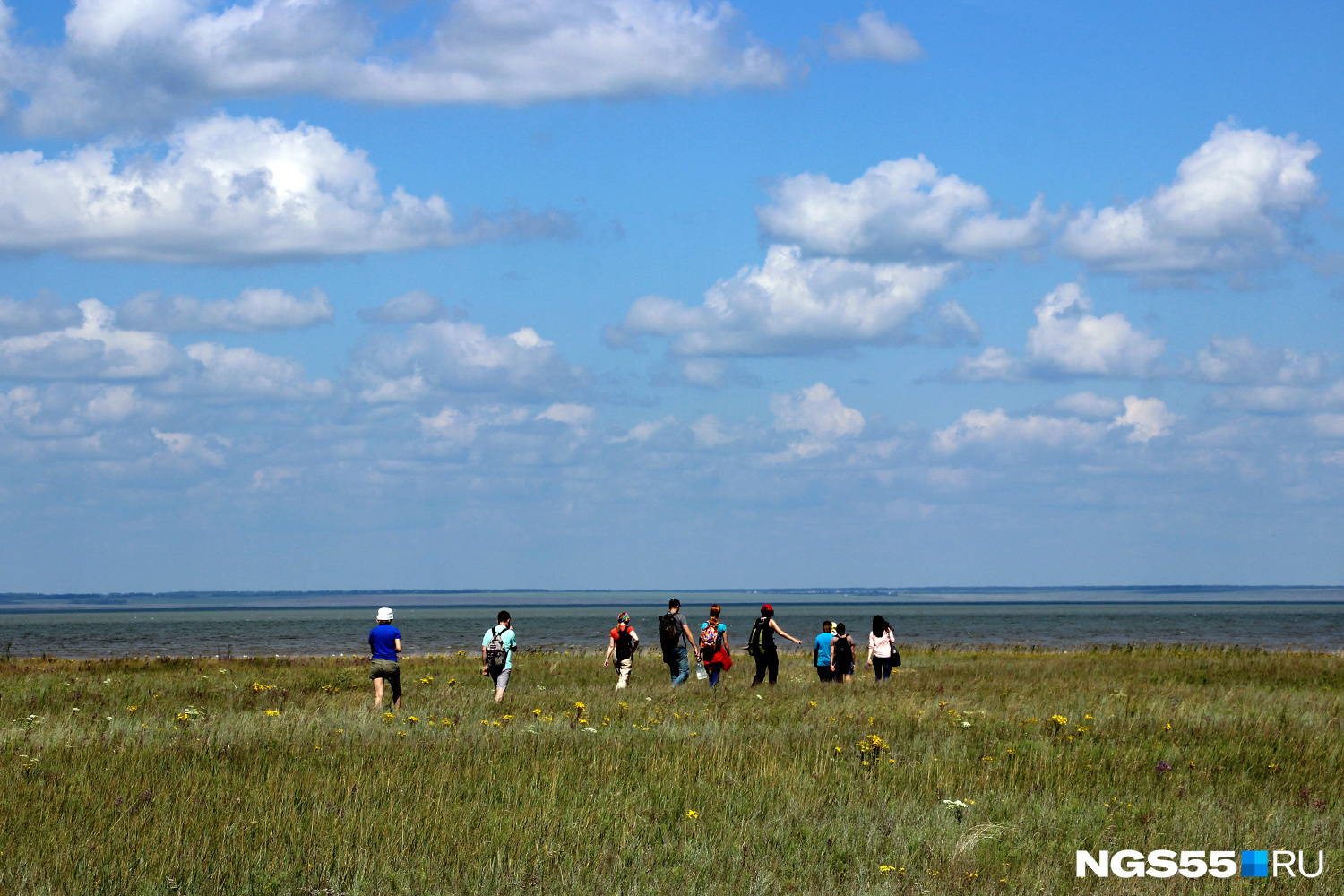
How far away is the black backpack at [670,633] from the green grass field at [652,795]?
3.57 m

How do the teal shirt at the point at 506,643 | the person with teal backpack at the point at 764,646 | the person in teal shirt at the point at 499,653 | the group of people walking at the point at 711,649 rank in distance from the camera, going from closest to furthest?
the person in teal shirt at the point at 499,653, the teal shirt at the point at 506,643, the group of people walking at the point at 711,649, the person with teal backpack at the point at 764,646

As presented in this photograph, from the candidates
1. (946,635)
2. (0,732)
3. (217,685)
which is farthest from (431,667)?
(946,635)

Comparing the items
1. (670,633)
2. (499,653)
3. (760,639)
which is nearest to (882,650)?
(760,639)

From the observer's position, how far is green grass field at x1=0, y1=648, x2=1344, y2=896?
27.3 ft

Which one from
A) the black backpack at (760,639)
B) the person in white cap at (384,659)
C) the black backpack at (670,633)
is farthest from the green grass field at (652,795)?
the black backpack at (760,639)

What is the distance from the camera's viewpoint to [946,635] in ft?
281

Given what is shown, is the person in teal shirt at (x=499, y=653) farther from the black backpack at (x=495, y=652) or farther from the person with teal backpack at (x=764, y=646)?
the person with teal backpack at (x=764, y=646)

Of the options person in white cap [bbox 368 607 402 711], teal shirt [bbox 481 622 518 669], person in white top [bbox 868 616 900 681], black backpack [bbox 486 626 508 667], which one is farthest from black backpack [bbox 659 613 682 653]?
person in white cap [bbox 368 607 402 711]

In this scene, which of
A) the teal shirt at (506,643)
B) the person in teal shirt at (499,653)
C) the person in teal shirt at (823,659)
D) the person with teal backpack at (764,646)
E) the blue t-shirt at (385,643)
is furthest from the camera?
the person in teal shirt at (823,659)

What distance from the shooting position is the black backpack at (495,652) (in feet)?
64.5

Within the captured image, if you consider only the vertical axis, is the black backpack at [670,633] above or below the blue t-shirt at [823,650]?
above

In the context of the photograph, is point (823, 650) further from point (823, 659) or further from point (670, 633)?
point (670, 633)

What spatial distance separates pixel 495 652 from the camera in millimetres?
19750

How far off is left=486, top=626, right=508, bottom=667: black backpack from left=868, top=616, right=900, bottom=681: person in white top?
8029mm
